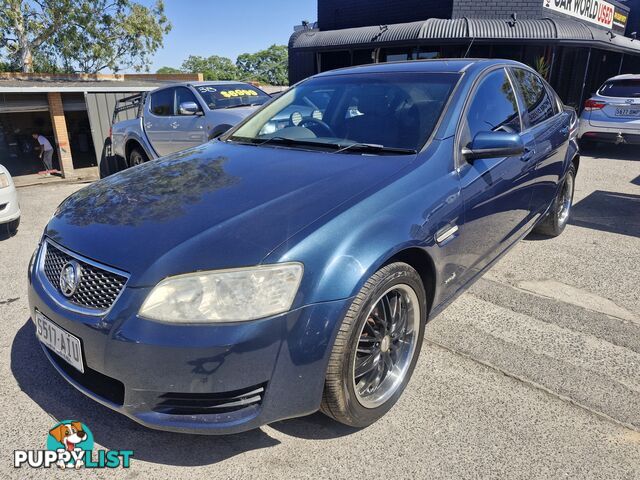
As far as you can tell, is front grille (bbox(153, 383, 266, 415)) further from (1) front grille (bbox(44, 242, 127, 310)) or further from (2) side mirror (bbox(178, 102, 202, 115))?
(2) side mirror (bbox(178, 102, 202, 115))

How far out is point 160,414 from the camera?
6.08ft

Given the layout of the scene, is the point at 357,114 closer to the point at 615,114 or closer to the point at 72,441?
the point at 72,441

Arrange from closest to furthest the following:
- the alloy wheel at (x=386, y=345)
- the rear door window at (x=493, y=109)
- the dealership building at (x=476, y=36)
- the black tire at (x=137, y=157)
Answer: the alloy wheel at (x=386, y=345) → the rear door window at (x=493, y=109) → the black tire at (x=137, y=157) → the dealership building at (x=476, y=36)

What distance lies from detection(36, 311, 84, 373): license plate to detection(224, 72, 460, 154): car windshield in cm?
166

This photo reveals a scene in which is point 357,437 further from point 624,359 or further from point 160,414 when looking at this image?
point 624,359

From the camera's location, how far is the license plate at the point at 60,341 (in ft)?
6.52

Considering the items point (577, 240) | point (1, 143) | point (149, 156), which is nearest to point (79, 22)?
point (1, 143)

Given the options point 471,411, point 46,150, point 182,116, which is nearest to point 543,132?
point 471,411

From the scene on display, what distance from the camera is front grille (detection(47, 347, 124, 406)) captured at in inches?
76.4

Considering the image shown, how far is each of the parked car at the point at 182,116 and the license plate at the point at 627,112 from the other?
678 centimetres

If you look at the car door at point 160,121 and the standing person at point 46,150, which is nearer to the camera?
the car door at point 160,121

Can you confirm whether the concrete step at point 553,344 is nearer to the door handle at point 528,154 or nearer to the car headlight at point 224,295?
the door handle at point 528,154

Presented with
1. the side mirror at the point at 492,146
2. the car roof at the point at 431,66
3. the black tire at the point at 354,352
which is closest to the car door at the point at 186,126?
the car roof at the point at 431,66

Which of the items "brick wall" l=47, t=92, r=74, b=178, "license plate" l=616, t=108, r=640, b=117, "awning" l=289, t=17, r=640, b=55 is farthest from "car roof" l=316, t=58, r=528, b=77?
"brick wall" l=47, t=92, r=74, b=178
